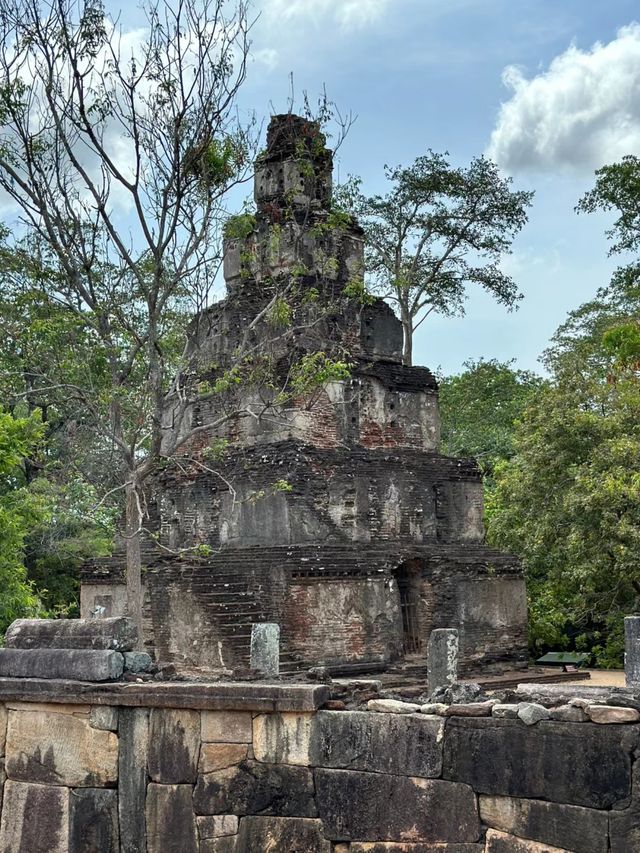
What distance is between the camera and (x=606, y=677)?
20000 millimetres

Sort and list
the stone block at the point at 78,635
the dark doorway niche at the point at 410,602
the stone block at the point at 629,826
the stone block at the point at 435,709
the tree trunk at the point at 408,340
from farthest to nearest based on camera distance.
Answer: the tree trunk at the point at 408,340, the dark doorway niche at the point at 410,602, the stone block at the point at 78,635, the stone block at the point at 435,709, the stone block at the point at 629,826

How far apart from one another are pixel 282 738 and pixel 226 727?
387 mm

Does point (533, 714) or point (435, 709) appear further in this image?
point (435, 709)


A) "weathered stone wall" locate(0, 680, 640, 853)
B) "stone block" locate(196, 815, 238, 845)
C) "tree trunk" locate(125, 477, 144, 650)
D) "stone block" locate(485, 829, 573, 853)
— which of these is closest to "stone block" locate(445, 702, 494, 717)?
"weathered stone wall" locate(0, 680, 640, 853)

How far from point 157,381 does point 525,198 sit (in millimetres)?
18433

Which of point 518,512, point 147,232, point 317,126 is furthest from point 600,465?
point 147,232

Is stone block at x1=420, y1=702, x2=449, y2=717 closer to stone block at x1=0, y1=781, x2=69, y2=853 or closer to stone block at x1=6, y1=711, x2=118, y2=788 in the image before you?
A: stone block at x1=6, y1=711, x2=118, y2=788

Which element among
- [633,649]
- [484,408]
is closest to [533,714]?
[633,649]

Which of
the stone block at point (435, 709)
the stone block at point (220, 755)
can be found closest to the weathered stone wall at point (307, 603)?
the stone block at point (220, 755)

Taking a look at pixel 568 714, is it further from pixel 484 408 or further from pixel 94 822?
pixel 484 408

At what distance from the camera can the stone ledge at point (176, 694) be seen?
235 inches

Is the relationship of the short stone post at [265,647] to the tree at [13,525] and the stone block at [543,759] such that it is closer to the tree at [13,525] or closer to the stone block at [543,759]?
the tree at [13,525]

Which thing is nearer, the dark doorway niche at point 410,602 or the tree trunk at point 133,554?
the tree trunk at point 133,554

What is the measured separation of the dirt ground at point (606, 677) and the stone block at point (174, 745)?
43.8ft
